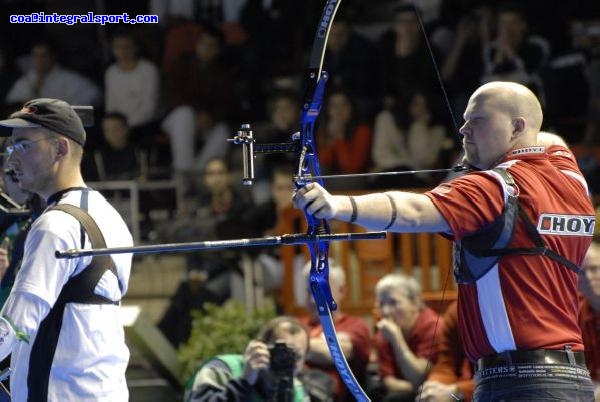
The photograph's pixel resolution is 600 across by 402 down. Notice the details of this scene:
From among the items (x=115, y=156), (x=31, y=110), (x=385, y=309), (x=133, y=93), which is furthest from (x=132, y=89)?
(x=31, y=110)

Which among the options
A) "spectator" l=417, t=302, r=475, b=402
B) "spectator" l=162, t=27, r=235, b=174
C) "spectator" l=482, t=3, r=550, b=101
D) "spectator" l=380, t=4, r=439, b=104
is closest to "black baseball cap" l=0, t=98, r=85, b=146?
"spectator" l=417, t=302, r=475, b=402

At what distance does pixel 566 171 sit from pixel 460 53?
6.08m

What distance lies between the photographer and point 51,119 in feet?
15.9

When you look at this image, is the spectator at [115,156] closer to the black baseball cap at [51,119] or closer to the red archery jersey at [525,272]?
the black baseball cap at [51,119]

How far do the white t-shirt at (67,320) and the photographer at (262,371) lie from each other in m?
1.98

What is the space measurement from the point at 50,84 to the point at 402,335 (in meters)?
5.11

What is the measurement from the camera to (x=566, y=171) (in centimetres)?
470

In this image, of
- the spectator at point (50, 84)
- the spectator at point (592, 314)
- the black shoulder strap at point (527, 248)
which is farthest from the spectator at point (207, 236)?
the black shoulder strap at point (527, 248)

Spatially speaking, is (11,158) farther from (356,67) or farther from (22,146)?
(356,67)

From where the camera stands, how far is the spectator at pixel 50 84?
11672mm

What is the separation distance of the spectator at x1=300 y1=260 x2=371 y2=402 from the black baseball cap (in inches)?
117

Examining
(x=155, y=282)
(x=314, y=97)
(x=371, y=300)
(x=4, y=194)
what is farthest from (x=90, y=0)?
(x=314, y=97)

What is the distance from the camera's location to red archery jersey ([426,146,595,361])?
439cm

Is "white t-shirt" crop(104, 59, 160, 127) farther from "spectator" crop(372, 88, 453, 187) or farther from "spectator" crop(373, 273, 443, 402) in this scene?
"spectator" crop(373, 273, 443, 402)
